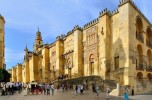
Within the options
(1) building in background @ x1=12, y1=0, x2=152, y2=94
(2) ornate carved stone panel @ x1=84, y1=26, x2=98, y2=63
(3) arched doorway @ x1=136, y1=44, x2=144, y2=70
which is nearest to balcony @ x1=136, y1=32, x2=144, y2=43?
(1) building in background @ x1=12, y1=0, x2=152, y2=94

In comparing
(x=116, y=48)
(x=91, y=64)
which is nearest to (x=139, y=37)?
(x=116, y=48)

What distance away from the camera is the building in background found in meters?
29.4

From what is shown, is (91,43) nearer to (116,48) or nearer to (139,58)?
(116,48)

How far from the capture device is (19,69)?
79250 mm

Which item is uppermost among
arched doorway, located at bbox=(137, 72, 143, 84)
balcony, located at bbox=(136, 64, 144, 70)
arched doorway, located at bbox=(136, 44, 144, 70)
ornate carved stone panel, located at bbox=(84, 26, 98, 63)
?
ornate carved stone panel, located at bbox=(84, 26, 98, 63)

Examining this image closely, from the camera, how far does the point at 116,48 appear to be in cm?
3152

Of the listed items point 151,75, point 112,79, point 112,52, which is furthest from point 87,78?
point 151,75

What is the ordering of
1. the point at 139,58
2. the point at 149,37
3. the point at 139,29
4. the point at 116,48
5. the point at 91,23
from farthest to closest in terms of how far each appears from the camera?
the point at 149,37 < the point at 91,23 < the point at 139,29 < the point at 139,58 < the point at 116,48

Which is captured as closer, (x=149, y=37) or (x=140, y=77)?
(x=140, y=77)

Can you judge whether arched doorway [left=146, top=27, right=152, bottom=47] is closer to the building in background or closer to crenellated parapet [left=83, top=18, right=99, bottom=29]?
the building in background

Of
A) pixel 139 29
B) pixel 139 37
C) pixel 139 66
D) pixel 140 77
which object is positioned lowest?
pixel 140 77

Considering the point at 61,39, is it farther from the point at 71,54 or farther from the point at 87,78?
the point at 87,78

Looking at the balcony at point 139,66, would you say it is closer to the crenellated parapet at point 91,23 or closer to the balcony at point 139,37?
the balcony at point 139,37

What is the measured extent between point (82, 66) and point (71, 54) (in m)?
4.20
